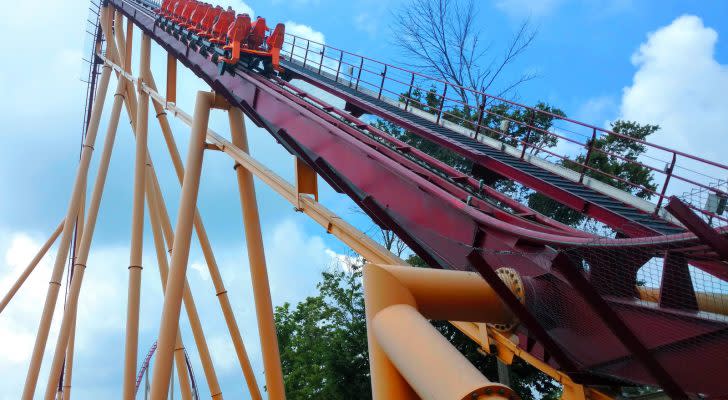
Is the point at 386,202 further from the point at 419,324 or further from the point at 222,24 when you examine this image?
the point at 222,24

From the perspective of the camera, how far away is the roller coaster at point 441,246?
3936 mm

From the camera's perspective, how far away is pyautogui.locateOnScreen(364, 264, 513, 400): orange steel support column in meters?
3.16

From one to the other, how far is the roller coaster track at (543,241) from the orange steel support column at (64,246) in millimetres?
6616

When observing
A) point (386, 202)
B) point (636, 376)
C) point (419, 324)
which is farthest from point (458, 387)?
point (386, 202)

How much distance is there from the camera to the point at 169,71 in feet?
43.3

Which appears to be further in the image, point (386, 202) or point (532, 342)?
point (386, 202)

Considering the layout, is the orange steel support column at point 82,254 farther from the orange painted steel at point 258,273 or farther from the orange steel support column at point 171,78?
the orange painted steel at point 258,273

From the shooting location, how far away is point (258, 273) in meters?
9.91

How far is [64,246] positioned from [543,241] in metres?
12.0

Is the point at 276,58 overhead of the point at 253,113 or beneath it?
overhead

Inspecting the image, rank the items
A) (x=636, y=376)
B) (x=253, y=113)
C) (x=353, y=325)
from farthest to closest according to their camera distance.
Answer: (x=353, y=325) → (x=253, y=113) → (x=636, y=376)

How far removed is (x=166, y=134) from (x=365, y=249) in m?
6.98

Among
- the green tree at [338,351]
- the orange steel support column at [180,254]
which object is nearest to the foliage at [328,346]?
the green tree at [338,351]

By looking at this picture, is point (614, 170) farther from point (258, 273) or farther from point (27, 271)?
point (27, 271)
